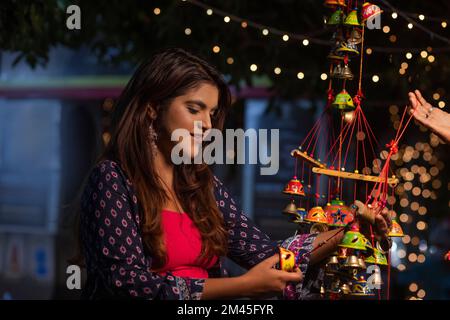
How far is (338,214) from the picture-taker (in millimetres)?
4234

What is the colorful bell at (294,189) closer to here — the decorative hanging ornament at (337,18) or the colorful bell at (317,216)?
the colorful bell at (317,216)

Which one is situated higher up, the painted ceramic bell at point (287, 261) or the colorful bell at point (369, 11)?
the colorful bell at point (369, 11)

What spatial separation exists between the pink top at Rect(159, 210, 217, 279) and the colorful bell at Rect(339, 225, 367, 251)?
506 mm

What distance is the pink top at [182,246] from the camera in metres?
3.83

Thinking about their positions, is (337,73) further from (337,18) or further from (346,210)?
(346,210)

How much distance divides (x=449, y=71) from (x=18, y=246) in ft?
26.4

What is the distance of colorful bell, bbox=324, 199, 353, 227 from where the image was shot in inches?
166

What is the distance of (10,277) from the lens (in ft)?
46.9

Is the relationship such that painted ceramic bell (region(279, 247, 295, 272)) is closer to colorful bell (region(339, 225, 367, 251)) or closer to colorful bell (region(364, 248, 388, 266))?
colorful bell (region(339, 225, 367, 251))

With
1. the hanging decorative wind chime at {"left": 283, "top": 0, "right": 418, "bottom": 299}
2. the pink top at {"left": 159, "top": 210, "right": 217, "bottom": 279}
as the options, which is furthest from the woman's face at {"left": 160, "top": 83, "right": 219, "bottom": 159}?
the hanging decorative wind chime at {"left": 283, "top": 0, "right": 418, "bottom": 299}

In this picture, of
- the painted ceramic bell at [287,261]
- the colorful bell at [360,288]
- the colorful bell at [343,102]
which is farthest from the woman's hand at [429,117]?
the painted ceramic bell at [287,261]

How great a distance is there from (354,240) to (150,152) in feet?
2.60

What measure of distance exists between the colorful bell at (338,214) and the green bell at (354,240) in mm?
375
